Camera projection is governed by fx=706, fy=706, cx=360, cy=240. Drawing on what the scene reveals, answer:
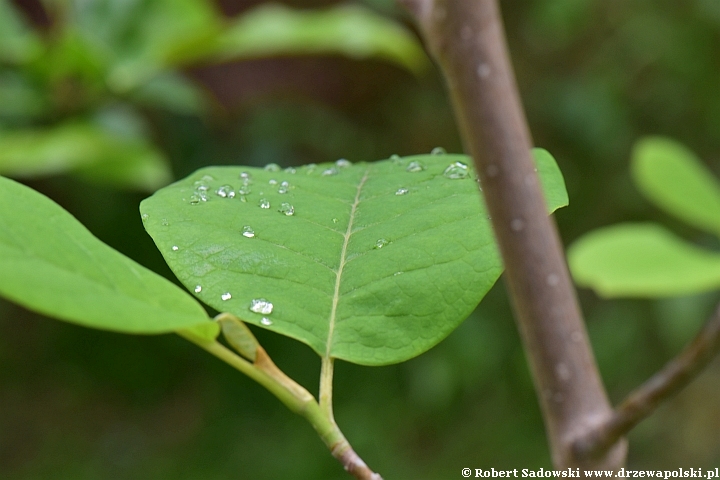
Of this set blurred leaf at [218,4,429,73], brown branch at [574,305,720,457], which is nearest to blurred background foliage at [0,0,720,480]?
blurred leaf at [218,4,429,73]

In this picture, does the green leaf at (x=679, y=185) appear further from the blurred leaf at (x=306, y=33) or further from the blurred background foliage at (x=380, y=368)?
the blurred background foliage at (x=380, y=368)

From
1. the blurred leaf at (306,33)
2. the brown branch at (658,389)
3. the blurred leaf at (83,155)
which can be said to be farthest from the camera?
the blurred leaf at (306,33)

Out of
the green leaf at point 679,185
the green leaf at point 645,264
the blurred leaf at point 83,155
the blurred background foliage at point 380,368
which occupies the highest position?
the green leaf at point 679,185

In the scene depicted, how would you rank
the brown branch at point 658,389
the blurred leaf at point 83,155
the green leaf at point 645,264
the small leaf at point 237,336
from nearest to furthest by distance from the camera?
the brown branch at point 658,389 < the small leaf at point 237,336 < the green leaf at point 645,264 < the blurred leaf at point 83,155

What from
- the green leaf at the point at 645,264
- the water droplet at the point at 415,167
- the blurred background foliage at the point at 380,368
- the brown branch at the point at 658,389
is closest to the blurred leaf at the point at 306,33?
the blurred background foliage at the point at 380,368

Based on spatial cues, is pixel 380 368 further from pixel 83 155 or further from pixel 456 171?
pixel 456 171
